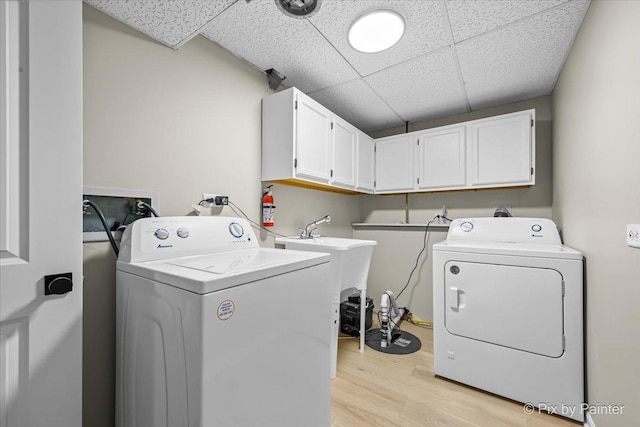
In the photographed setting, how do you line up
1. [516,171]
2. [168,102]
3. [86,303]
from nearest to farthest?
[86,303] < [168,102] < [516,171]

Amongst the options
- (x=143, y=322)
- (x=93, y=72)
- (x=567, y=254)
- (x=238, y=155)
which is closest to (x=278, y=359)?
(x=143, y=322)

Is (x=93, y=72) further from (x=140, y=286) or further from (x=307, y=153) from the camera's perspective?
(x=307, y=153)

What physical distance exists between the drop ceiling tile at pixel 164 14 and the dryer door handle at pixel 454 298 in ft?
6.72

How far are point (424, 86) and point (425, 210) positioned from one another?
4.20 feet

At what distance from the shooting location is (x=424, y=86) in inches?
83.9

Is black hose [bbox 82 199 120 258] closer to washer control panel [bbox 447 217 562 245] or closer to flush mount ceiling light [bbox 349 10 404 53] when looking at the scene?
flush mount ceiling light [bbox 349 10 404 53]

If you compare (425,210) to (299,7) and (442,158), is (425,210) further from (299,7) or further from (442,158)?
(299,7)

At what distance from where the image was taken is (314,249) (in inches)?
74.0

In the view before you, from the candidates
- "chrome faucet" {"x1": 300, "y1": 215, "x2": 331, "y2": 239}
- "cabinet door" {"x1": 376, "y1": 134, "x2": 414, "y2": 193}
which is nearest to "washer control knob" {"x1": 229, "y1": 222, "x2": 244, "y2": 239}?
"chrome faucet" {"x1": 300, "y1": 215, "x2": 331, "y2": 239}

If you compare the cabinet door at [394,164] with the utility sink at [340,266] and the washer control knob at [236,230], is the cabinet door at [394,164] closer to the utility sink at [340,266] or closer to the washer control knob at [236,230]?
the utility sink at [340,266]

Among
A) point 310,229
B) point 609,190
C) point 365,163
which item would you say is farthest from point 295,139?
point 609,190

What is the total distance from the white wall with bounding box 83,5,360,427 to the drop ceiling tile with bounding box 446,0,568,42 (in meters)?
1.26

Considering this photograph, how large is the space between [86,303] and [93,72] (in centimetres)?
100

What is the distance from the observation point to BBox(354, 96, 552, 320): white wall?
7.61 ft
